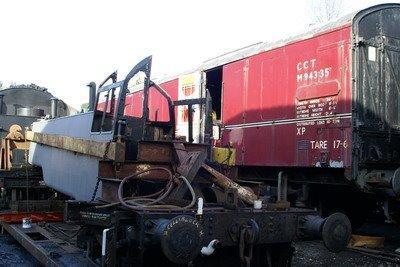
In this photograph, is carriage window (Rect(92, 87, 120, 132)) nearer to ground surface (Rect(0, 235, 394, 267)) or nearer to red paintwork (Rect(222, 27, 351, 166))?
ground surface (Rect(0, 235, 394, 267))

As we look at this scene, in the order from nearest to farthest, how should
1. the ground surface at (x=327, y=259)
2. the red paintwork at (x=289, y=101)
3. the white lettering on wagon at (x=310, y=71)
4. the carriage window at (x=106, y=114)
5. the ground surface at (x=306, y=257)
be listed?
the carriage window at (x=106, y=114) < the ground surface at (x=306, y=257) < the ground surface at (x=327, y=259) < the red paintwork at (x=289, y=101) < the white lettering on wagon at (x=310, y=71)

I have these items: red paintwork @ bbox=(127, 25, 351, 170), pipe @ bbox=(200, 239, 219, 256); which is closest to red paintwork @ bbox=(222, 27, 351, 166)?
red paintwork @ bbox=(127, 25, 351, 170)

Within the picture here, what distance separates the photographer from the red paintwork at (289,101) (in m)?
7.41

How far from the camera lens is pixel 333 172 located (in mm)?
7816

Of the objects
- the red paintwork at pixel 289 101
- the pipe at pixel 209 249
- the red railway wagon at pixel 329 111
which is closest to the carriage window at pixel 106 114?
the red railway wagon at pixel 329 111

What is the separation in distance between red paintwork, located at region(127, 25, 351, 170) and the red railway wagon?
0.06 feet

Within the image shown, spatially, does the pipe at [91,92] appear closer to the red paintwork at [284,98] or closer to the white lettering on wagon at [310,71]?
the red paintwork at [284,98]

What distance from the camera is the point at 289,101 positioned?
8445mm

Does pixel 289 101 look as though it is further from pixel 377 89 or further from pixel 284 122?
pixel 377 89

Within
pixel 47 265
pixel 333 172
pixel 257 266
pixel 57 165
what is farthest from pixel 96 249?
pixel 333 172

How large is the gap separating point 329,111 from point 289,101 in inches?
41.4

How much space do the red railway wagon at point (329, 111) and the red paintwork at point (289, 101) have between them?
17 millimetres

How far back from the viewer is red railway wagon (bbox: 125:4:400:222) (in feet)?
23.7

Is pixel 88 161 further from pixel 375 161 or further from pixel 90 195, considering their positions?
pixel 375 161
